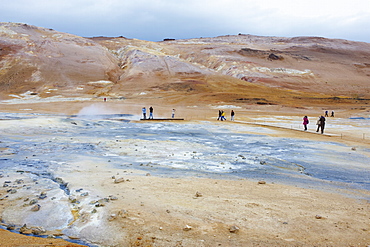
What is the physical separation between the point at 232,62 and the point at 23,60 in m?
59.9

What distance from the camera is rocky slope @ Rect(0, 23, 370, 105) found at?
3068 inches

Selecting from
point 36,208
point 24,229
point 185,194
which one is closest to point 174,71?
point 185,194

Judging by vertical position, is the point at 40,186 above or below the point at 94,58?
below

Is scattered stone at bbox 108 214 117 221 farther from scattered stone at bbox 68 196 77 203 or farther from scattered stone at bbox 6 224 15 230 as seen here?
scattered stone at bbox 6 224 15 230

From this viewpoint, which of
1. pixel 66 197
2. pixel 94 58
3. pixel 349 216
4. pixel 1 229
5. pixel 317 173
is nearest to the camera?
pixel 1 229

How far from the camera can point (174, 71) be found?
9756cm

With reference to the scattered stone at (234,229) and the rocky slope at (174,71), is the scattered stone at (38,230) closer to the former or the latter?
the scattered stone at (234,229)

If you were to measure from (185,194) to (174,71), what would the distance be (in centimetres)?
9017

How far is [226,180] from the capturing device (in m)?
11.1

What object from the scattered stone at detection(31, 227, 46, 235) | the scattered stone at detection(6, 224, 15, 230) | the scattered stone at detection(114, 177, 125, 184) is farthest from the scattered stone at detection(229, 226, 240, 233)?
Answer: the scattered stone at detection(114, 177, 125, 184)

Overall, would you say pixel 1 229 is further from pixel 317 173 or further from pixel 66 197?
pixel 317 173

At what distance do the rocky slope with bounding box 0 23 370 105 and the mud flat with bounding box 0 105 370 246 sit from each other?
4948 cm

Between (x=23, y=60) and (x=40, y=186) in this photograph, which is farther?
(x=23, y=60)

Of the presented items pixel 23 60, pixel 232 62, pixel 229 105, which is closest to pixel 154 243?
pixel 229 105
